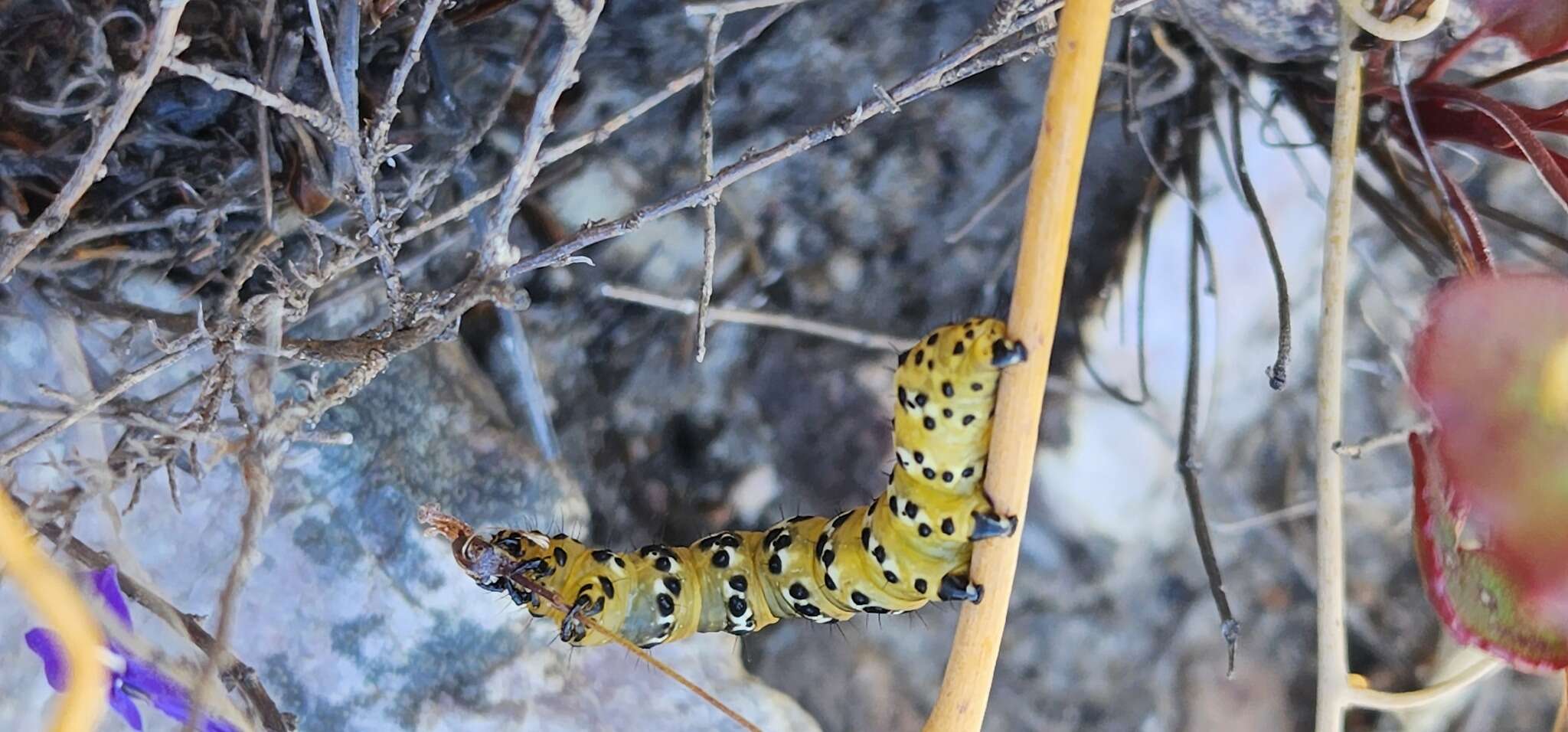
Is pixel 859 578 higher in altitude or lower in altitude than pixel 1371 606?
higher

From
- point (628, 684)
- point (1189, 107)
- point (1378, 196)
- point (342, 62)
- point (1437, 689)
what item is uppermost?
point (342, 62)

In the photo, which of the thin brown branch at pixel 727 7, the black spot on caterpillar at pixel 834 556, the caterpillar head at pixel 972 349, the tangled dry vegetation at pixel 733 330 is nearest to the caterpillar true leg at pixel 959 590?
the black spot on caterpillar at pixel 834 556

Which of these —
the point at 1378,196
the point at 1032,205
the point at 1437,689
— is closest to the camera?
the point at 1032,205

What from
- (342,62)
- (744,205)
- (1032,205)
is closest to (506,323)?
(744,205)

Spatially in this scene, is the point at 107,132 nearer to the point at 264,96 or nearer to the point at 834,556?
the point at 264,96

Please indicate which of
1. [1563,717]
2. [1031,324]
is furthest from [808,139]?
[1563,717]

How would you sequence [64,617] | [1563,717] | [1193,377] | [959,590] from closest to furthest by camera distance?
[64,617], [959,590], [1563,717], [1193,377]

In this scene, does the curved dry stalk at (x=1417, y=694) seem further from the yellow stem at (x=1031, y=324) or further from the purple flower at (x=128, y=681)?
the purple flower at (x=128, y=681)

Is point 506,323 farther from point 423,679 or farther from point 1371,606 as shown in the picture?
point 1371,606
